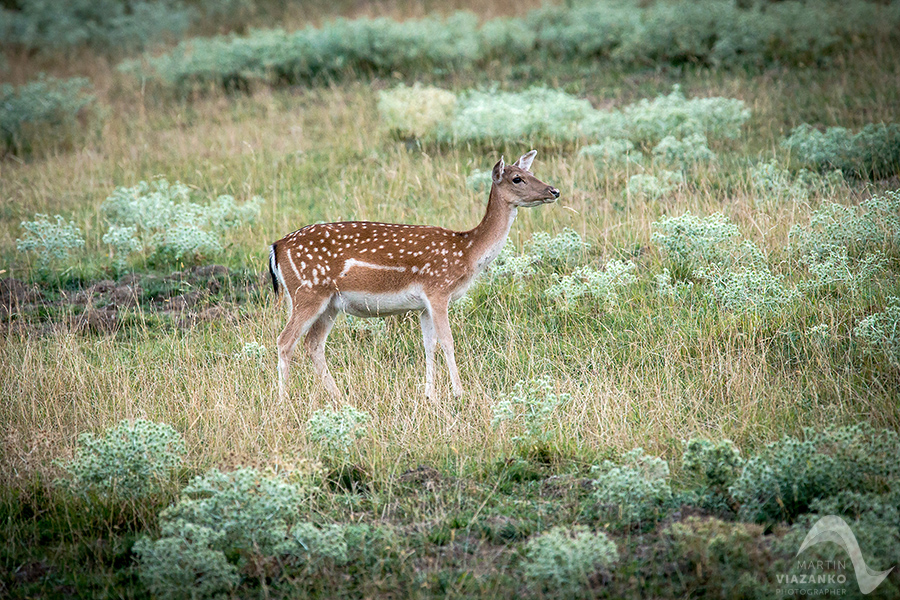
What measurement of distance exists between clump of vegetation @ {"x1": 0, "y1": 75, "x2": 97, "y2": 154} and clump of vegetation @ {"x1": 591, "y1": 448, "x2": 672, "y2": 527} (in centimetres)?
1250

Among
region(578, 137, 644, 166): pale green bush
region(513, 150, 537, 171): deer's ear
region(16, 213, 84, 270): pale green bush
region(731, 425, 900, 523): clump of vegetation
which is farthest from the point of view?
region(578, 137, 644, 166): pale green bush

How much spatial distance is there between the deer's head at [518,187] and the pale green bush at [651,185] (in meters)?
2.99

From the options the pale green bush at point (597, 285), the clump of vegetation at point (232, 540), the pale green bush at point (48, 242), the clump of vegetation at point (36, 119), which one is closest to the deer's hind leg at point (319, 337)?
the pale green bush at point (597, 285)

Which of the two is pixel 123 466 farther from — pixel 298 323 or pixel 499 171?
pixel 499 171

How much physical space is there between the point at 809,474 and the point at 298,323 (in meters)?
4.00

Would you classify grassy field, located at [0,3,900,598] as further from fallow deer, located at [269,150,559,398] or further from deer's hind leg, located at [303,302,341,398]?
fallow deer, located at [269,150,559,398]

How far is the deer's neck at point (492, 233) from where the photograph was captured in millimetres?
7457

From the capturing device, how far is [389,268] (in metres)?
7.23

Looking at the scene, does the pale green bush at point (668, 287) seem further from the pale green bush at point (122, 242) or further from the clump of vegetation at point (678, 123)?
the pale green bush at point (122, 242)

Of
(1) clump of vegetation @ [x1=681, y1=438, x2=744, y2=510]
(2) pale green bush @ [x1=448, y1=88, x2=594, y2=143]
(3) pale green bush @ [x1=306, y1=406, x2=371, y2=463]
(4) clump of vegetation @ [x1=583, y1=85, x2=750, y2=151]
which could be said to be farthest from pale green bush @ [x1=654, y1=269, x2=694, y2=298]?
(2) pale green bush @ [x1=448, y1=88, x2=594, y2=143]

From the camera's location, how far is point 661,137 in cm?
1216

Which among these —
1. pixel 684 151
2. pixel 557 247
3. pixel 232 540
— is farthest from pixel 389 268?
pixel 684 151

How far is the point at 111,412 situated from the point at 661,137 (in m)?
8.28

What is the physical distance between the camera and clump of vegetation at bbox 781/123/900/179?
10.6 m
